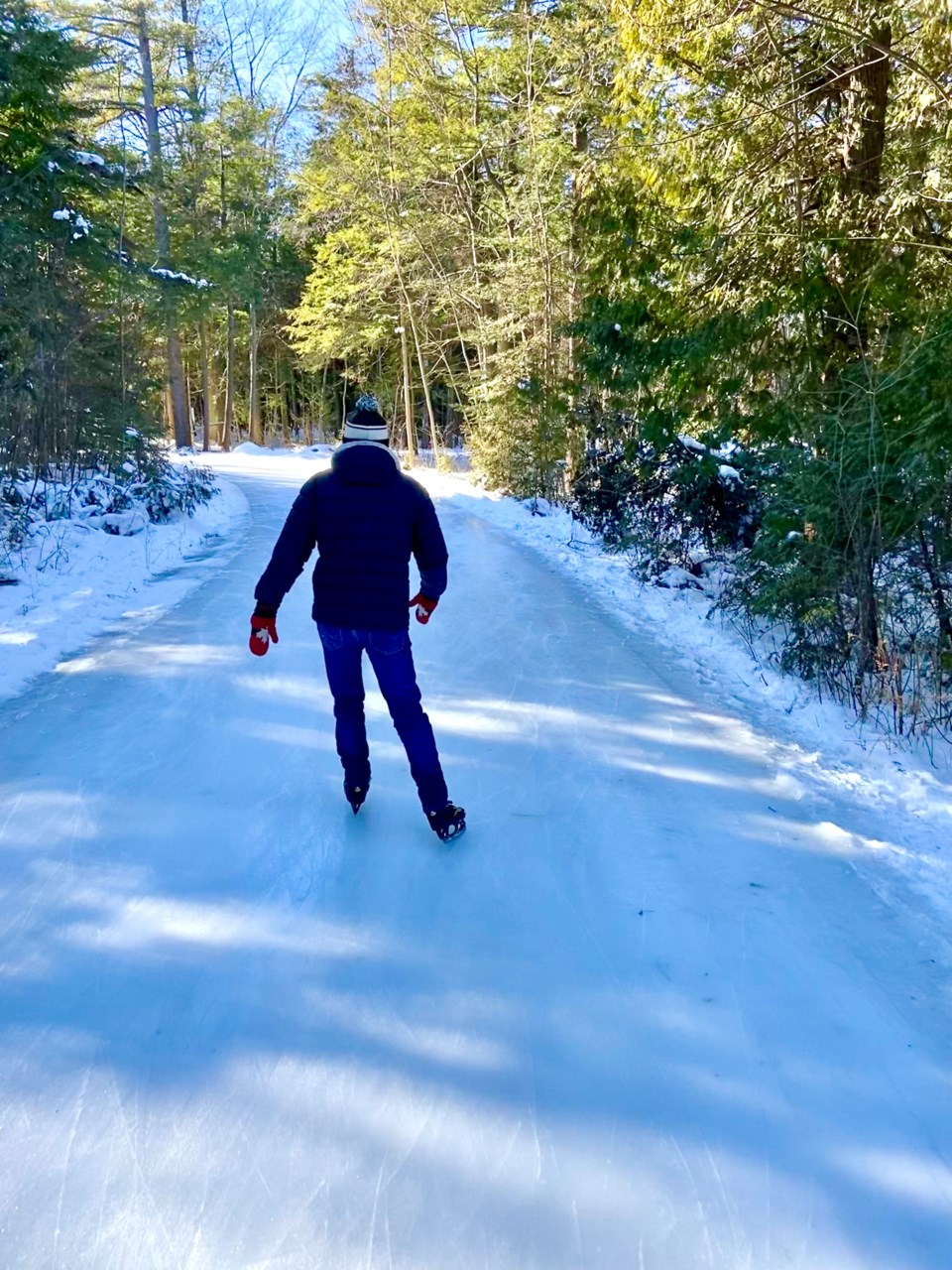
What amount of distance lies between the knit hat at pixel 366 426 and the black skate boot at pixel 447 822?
5.07ft

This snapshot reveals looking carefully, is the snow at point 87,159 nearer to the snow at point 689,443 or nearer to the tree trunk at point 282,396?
the snow at point 689,443

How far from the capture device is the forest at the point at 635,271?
5.52 m

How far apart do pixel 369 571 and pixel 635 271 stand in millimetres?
4751

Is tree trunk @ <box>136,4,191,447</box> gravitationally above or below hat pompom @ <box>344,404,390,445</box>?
above

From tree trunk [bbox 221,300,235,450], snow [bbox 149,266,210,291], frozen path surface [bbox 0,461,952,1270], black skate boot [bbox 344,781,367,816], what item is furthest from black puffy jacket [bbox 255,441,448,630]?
tree trunk [bbox 221,300,235,450]

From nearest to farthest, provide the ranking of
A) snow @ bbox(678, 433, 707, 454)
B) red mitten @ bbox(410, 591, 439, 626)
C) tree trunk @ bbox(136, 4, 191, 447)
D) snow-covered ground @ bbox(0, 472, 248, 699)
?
1. red mitten @ bbox(410, 591, 439, 626)
2. snow-covered ground @ bbox(0, 472, 248, 699)
3. snow @ bbox(678, 433, 707, 454)
4. tree trunk @ bbox(136, 4, 191, 447)

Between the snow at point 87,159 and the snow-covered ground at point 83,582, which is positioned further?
the snow at point 87,159

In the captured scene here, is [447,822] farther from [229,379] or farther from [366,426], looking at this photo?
[229,379]

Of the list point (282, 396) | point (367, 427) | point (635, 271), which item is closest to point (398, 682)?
point (367, 427)

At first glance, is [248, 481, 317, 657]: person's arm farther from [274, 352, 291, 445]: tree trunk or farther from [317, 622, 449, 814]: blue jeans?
[274, 352, 291, 445]: tree trunk

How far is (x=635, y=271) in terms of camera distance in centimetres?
719

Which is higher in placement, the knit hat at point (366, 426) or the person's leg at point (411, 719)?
the knit hat at point (366, 426)

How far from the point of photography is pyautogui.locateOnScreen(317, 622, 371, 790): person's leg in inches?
148

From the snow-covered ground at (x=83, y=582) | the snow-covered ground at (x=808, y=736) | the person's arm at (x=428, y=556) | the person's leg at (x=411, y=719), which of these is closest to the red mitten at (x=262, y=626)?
the person's leg at (x=411, y=719)
